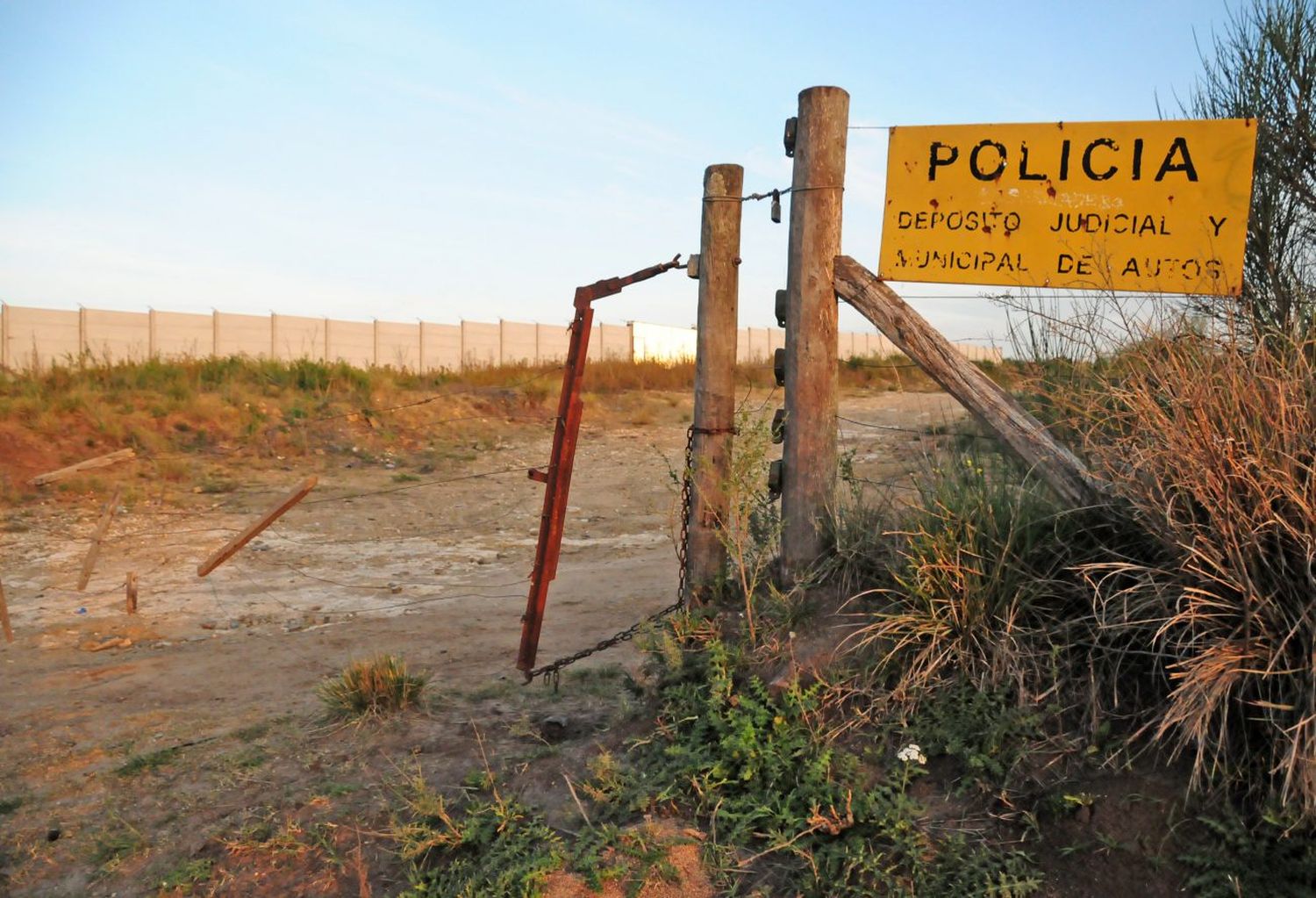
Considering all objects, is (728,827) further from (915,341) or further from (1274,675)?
(915,341)

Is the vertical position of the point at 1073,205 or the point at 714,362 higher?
the point at 1073,205

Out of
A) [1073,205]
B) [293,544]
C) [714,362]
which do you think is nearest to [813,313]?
[714,362]

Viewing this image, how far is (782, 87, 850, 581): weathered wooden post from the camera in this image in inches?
168

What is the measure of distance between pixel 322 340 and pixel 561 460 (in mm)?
30186

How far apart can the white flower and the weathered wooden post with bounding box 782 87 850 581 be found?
1.14 meters

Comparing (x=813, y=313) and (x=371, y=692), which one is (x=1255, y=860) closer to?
(x=813, y=313)

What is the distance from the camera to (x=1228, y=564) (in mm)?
2922

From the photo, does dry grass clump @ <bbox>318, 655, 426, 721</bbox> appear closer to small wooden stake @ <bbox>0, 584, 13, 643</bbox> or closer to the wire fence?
the wire fence

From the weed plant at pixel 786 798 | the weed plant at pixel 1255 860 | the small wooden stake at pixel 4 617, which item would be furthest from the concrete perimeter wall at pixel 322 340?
the weed plant at pixel 1255 860

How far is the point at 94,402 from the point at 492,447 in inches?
221

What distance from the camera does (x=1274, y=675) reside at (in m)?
2.75

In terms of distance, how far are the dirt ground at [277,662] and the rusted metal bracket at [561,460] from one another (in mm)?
398

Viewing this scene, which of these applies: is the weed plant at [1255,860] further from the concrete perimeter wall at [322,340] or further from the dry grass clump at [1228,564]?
the concrete perimeter wall at [322,340]

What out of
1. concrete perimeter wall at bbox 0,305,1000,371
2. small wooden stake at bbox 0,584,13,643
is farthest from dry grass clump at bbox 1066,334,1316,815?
concrete perimeter wall at bbox 0,305,1000,371
